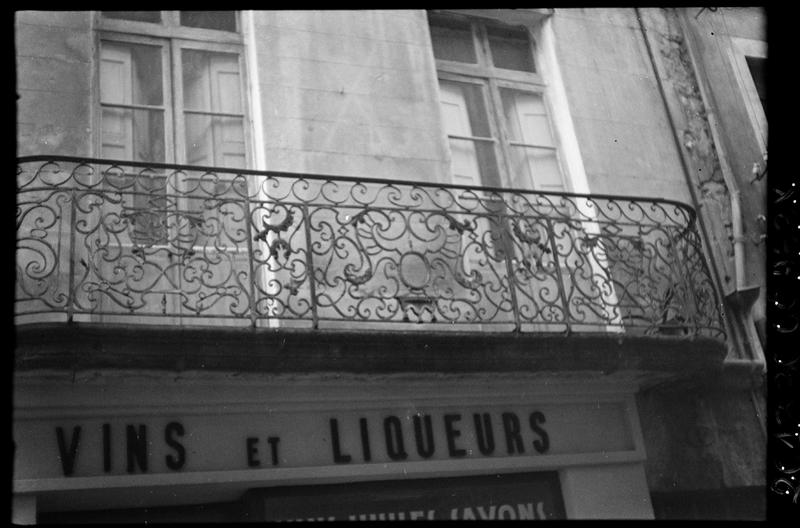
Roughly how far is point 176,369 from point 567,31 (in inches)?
209

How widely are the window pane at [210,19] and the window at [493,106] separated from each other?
1.91 m

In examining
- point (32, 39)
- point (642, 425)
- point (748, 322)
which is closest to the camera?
point (32, 39)

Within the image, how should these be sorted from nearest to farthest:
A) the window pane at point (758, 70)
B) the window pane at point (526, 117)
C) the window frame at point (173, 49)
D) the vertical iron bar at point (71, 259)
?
1. the vertical iron bar at point (71, 259)
2. the window frame at point (173, 49)
3. the window pane at point (526, 117)
4. the window pane at point (758, 70)

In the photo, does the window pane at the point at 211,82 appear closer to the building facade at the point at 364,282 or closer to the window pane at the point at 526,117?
the building facade at the point at 364,282

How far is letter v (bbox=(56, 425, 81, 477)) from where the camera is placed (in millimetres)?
6008

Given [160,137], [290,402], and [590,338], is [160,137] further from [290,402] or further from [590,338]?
[590,338]

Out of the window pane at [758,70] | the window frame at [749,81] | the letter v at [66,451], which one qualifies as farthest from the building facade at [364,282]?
the window pane at [758,70]

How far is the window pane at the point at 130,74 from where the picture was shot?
294 inches

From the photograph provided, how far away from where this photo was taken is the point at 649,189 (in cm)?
883

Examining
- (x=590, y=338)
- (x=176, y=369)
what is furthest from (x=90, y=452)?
(x=590, y=338)

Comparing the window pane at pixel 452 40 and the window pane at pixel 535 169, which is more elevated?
the window pane at pixel 452 40

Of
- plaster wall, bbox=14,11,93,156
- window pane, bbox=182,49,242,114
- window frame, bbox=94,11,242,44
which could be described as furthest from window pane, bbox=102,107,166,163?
window frame, bbox=94,11,242,44

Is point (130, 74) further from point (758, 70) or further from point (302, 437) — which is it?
point (758, 70)

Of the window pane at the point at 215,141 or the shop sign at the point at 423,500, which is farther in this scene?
the window pane at the point at 215,141
